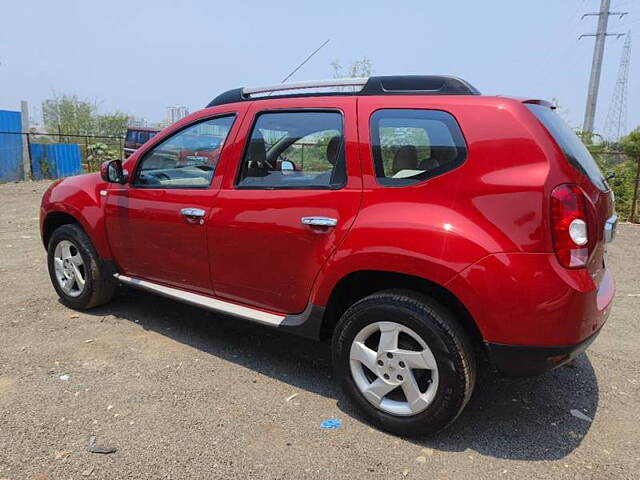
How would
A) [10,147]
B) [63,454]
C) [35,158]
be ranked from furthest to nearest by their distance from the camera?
[35,158], [10,147], [63,454]

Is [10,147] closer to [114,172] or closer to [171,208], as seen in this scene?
[114,172]

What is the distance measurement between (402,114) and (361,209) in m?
0.55

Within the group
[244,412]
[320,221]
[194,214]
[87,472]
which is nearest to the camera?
[87,472]

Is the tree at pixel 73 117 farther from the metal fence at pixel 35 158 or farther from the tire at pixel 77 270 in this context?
the tire at pixel 77 270

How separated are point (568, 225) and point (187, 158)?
2.57 metres

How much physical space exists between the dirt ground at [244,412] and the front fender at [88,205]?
2.33ft

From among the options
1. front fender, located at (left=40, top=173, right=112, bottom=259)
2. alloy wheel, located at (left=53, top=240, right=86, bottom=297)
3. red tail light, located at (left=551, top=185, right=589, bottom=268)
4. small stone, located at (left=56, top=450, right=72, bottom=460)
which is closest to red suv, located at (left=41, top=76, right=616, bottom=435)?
red tail light, located at (left=551, top=185, right=589, bottom=268)

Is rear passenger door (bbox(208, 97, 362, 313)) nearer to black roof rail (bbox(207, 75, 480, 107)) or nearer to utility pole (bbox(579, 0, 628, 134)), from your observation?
black roof rail (bbox(207, 75, 480, 107))

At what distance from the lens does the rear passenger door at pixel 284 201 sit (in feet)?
8.86

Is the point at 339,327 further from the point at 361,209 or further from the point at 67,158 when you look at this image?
the point at 67,158

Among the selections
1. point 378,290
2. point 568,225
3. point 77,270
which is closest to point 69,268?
point 77,270

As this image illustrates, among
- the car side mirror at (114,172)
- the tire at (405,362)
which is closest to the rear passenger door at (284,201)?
the tire at (405,362)

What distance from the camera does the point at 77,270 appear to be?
13.8 ft

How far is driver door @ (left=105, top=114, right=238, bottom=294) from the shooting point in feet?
10.9
